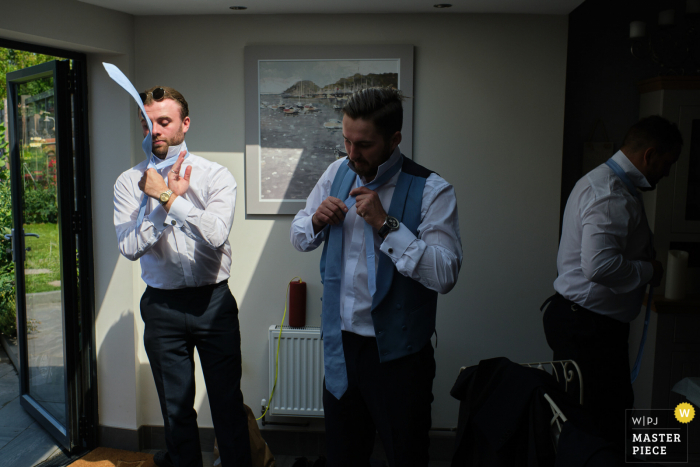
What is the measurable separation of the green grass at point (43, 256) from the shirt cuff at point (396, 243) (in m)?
2.29

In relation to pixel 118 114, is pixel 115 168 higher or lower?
lower

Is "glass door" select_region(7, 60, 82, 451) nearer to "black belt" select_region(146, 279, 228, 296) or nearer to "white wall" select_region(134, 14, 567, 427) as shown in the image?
"white wall" select_region(134, 14, 567, 427)

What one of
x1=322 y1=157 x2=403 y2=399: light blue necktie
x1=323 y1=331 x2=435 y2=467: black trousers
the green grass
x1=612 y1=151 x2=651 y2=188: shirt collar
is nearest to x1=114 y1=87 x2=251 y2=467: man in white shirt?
x1=322 y1=157 x2=403 y2=399: light blue necktie

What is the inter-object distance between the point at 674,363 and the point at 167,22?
3.58 m

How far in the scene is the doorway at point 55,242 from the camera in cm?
295

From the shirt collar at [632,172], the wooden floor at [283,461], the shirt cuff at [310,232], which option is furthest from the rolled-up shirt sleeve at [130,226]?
the shirt collar at [632,172]

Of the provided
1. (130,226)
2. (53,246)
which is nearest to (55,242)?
(53,246)

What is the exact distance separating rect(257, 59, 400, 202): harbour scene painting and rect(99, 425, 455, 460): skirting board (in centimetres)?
145

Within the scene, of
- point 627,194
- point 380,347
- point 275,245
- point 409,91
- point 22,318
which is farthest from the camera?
point 22,318

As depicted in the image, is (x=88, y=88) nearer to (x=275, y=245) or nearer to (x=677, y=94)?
(x=275, y=245)

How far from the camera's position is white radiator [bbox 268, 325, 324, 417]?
10.2ft

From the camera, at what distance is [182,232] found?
7.61 ft

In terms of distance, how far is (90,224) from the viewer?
304 centimetres

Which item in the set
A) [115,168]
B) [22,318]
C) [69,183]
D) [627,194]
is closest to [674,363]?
[627,194]
